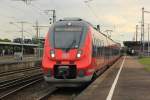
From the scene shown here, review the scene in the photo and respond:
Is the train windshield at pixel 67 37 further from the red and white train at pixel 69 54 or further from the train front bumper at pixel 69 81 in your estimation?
the train front bumper at pixel 69 81

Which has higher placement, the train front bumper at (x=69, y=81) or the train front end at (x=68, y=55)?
the train front end at (x=68, y=55)

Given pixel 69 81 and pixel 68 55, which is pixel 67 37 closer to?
pixel 68 55

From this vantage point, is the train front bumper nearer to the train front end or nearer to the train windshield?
the train front end

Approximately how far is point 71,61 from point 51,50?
3.53 feet

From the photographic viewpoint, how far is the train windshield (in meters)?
18.7

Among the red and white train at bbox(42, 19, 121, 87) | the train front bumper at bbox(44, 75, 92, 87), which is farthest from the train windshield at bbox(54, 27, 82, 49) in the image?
the train front bumper at bbox(44, 75, 92, 87)

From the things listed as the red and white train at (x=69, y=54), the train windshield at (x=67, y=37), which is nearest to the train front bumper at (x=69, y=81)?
the red and white train at (x=69, y=54)

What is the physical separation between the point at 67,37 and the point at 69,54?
1060mm

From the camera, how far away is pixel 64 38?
748 inches

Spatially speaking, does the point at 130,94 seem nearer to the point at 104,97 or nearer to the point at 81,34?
the point at 104,97

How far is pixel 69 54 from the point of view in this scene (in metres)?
18.3

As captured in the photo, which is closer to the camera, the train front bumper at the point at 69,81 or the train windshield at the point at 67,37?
the train front bumper at the point at 69,81

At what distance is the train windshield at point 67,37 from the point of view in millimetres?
18734

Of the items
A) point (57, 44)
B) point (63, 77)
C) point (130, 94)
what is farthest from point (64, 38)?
point (130, 94)
